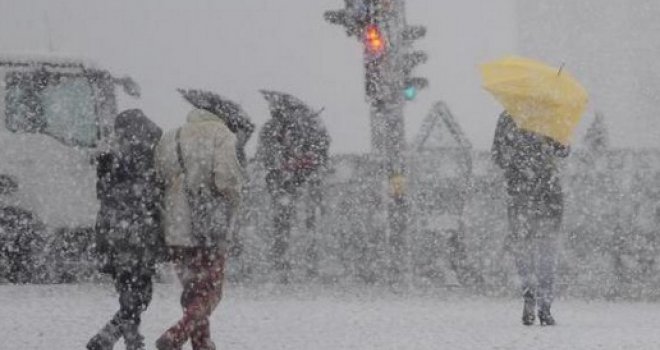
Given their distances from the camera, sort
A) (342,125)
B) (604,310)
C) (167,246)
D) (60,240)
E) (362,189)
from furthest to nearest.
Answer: (342,125)
(362,189)
(60,240)
(604,310)
(167,246)

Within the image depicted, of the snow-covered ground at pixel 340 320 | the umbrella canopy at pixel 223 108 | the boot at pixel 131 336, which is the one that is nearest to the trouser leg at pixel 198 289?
the boot at pixel 131 336

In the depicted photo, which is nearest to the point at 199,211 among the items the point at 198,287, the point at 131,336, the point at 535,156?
the point at 198,287

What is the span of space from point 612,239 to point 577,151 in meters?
0.93

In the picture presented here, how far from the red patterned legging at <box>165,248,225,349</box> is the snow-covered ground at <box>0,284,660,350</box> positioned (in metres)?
1.21

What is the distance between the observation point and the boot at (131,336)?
7.92m

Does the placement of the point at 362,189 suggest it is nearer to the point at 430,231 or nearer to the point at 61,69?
the point at 430,231

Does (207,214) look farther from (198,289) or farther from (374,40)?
(374,40)

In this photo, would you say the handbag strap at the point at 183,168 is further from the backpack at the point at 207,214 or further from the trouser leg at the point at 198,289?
the trouser leg at the point at 198,289

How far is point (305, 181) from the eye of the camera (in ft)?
46.8

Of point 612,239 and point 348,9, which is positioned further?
point 612,239

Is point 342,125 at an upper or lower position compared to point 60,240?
upper

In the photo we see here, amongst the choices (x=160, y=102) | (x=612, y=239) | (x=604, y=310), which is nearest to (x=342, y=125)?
(x=160, y=102)

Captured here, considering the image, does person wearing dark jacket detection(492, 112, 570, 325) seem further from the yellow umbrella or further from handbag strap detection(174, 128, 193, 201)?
handbag strap detection(174, 128, 193, 201)

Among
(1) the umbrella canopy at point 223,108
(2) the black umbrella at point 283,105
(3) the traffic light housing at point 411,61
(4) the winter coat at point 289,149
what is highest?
(3) the traffic light housing at point 411,61
